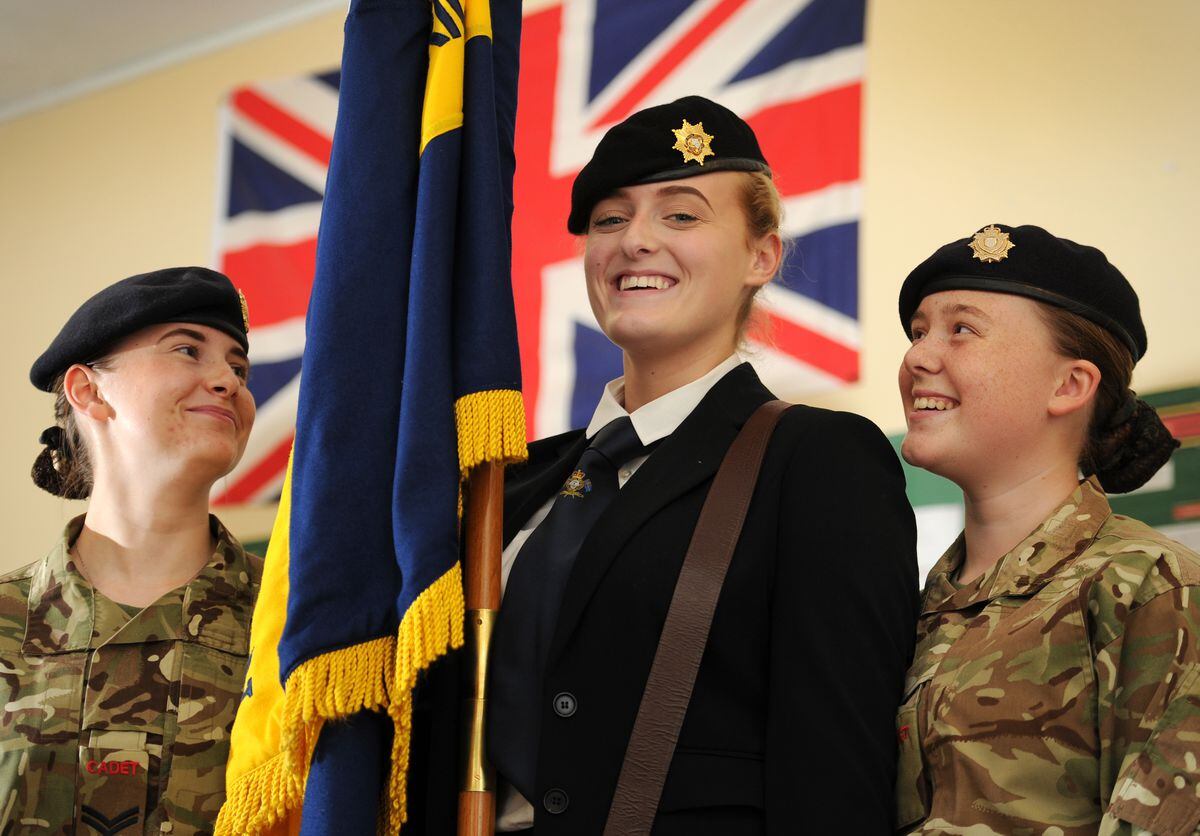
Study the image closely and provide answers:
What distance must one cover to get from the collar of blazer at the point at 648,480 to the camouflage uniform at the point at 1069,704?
325 mm

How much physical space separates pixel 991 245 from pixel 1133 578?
47cm

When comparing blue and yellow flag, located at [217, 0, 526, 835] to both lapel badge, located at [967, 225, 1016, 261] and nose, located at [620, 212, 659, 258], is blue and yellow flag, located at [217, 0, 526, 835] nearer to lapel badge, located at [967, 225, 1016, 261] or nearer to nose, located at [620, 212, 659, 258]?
nose, located at [620, 212, 659, 258]

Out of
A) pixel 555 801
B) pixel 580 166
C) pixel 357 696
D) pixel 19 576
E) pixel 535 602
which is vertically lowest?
pixel 555 801

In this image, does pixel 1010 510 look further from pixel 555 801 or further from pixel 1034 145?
pixel 1034 145

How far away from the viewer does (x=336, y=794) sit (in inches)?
61.7

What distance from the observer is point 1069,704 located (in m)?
1.42

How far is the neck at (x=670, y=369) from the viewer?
178cm

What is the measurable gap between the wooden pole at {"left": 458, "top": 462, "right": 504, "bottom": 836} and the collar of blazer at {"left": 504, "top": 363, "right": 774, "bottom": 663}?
0.30 ft

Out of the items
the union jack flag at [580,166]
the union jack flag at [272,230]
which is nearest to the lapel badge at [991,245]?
the union jack flag at [580,166]

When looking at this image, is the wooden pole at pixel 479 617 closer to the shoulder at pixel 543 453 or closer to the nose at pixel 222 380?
the shoulder at pixel 543 453

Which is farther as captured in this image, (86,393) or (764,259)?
(86,393)

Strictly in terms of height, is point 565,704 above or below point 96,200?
below

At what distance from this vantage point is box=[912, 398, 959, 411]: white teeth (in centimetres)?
173

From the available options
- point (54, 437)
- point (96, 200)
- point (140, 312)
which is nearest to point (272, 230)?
point (96, 200)
